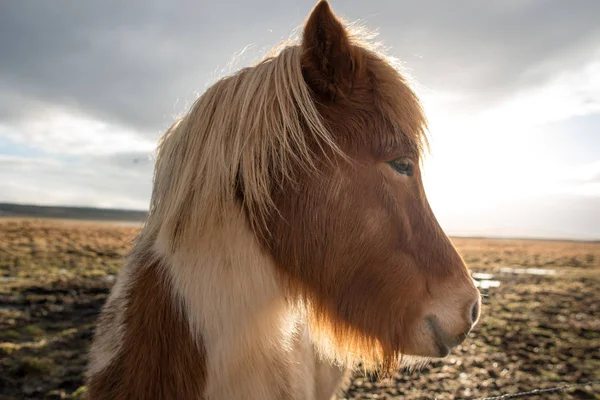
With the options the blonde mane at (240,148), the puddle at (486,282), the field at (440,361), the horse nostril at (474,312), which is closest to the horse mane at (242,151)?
the blonde mane at (240,148)

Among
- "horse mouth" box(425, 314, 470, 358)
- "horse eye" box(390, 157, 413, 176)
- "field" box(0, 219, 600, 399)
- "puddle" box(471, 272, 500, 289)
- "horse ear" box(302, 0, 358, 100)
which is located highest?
"horse ear" box(302, 0, 358, 100)

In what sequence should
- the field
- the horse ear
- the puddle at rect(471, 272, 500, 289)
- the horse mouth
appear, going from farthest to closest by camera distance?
the puddle at rect(471, 272, 500, 289) → the field → the horse mouth → the horse ear

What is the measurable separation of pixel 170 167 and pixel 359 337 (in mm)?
1119

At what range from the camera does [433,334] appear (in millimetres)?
1670

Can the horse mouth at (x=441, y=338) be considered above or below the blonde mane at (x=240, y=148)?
below

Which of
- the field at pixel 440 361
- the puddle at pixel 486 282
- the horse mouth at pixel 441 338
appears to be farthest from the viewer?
the puddle at pixel 486 282

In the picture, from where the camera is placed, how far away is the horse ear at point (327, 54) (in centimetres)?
153

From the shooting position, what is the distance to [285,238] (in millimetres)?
1591

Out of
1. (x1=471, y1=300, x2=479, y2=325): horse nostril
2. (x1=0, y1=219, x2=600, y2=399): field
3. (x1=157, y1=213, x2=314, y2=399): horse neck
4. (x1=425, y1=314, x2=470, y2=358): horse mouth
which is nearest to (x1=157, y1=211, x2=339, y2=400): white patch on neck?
(x1=157, y1=213, x2=314, y2=399): horse neck

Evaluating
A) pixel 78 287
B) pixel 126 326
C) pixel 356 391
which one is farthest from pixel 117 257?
pixel 126 326

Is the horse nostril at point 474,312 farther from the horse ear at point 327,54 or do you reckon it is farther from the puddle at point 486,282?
the puddle at point 486,282

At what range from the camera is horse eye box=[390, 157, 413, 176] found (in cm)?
169

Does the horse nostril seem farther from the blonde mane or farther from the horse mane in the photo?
the blonde mane

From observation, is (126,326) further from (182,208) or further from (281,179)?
(281,179)
